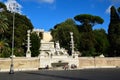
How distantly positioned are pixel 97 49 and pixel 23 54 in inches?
972

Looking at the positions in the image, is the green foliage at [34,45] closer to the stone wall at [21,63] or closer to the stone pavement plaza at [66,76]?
the stone wall at [21,63]

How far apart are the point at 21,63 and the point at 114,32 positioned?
1197 inches

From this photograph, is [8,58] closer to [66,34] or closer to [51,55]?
[51,55]

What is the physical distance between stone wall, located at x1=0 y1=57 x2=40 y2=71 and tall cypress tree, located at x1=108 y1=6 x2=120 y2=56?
24.5 m

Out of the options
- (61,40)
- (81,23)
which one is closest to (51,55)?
(61,40)

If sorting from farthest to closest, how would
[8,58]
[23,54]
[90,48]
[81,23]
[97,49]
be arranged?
[81,23], [97,49], [90,48], [23,54], [8,58]

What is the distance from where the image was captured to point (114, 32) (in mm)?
76562

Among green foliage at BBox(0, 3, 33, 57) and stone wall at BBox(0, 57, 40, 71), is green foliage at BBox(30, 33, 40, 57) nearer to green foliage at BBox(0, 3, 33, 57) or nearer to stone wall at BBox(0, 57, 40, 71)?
green foliage at BBox(0, 3, 33, 57)

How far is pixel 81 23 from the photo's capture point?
90375 millimetres

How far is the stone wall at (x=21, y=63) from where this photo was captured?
55.8 m

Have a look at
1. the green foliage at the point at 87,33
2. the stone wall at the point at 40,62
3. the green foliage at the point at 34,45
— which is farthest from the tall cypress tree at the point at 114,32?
the green foliage at the point at 34,45

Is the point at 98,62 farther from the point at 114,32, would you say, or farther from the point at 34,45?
the point at 34,45

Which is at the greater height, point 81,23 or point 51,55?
point 81,23

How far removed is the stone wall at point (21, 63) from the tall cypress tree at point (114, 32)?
24479mm
